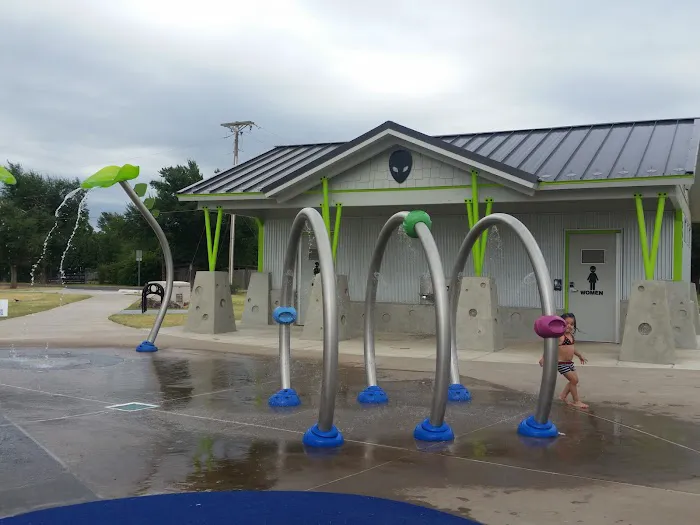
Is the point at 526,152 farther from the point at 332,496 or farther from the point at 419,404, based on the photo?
the point at 332,496

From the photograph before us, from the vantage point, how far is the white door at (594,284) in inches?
642

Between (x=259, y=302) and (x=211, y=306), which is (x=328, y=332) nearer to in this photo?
(x=211, y=306)

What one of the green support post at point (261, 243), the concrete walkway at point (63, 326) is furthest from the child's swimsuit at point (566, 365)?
the green support post at point (261, 243)

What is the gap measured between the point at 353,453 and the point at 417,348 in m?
8.85

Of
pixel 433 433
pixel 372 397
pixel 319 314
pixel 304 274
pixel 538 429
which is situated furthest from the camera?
pixel 304 274

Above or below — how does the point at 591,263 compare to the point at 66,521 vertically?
above

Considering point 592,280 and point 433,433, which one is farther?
point 592,280

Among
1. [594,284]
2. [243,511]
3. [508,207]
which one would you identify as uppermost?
[508,207]

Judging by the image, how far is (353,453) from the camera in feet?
21.0

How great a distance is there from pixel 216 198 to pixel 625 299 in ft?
33.2

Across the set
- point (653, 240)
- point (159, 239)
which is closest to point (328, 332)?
point (159, 239)

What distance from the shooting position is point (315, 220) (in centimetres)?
727

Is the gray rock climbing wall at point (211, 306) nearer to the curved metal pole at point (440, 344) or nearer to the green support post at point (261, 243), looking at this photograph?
the green support post at point (261, 243)

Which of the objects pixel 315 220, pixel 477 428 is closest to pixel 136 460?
pixel 315 220
